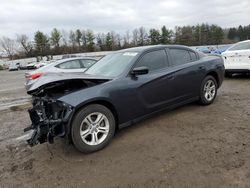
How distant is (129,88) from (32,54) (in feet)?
260

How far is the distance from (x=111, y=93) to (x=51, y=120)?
1002 millimetres

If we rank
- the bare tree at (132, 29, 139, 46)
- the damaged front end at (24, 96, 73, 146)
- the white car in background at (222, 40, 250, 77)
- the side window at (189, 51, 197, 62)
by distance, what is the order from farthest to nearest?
the bare tree at (132, 29, 139, 46)
the white car in background at (222, 40, 250, 77)
the side window at (189, 51, 197, 62)
the damaged front end at (24, 96, 73, 146)

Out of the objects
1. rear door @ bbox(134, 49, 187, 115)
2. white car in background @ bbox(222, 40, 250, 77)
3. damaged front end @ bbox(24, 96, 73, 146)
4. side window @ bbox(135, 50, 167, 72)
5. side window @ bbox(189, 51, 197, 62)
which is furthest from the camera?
white car in background @ bbox(222, 40, 250, 77)

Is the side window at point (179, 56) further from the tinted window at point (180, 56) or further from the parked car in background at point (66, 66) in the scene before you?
the parked car in background at point (66, 66)

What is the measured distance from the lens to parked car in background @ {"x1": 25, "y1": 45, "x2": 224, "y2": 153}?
3.32 meters

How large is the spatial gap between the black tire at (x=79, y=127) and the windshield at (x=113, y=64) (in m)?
0.76

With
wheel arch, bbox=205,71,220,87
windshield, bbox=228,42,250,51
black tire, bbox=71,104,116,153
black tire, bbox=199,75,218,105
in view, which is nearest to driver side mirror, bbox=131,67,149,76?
black tire, bbox=71,104,116,153

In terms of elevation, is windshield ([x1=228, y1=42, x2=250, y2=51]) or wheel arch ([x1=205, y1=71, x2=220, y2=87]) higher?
windshield ([x1=228, y1=42, x2=250, y2=51])

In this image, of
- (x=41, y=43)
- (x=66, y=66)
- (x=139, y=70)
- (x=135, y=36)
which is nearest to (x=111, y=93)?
(x=139, y=70)

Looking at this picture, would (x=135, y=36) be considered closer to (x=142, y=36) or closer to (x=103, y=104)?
(x=142, y=36)

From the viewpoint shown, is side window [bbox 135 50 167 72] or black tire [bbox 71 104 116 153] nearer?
black tire [bbox 71 104 116 153]

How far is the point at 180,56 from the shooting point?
16.4ft

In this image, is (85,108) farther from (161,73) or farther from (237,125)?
(237,125)

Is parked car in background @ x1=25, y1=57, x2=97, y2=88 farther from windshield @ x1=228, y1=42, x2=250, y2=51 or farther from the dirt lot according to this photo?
windshield @ x1=228, y1=42, x2=250, y2=51
